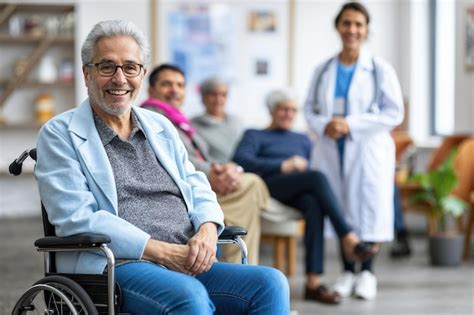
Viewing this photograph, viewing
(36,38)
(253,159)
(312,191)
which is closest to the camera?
(312,191)

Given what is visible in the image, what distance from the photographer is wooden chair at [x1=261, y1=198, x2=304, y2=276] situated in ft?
17.7

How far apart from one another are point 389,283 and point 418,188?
168 cm

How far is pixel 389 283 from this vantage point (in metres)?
5.83

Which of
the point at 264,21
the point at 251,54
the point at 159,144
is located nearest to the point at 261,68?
the point at 251,54

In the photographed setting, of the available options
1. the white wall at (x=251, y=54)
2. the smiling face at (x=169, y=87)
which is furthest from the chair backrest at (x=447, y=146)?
the smiling face at (x=169, y=87)

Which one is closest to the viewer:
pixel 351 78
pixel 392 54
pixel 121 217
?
pixel 121 217

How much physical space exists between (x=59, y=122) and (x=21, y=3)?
7.95 m

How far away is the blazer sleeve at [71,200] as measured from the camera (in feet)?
8.78

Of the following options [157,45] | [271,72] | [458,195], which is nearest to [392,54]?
[271,72]

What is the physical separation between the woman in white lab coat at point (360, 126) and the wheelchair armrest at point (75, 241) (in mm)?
2711

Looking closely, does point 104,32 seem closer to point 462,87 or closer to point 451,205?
point 451,205

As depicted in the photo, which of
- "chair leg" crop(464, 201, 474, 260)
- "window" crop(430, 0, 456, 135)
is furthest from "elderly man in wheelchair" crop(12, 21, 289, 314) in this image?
"window" crop(430, 0, 456, 135)

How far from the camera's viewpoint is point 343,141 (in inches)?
210

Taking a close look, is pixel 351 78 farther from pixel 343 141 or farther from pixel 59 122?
pixel 59 122
